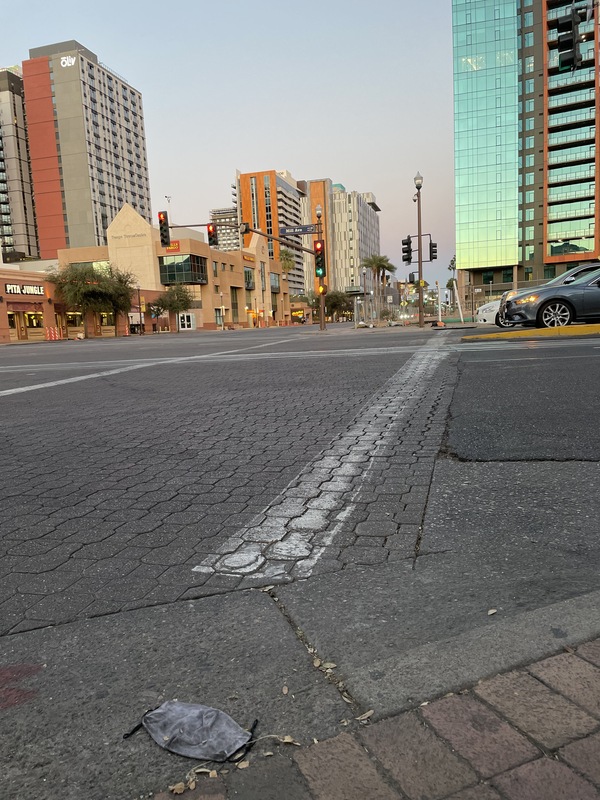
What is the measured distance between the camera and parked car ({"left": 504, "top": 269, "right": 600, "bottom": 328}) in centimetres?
1405

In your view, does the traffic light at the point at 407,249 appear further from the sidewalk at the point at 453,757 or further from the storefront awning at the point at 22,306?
the storefront awning at the point at 22,306

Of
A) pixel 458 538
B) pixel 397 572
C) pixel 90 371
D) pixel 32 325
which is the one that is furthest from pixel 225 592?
pixel 32 325

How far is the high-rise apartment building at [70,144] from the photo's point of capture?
120m

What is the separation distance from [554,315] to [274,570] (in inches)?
558

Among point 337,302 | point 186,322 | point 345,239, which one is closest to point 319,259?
point 186,322

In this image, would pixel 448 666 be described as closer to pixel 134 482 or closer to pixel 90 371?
pixel 134 482

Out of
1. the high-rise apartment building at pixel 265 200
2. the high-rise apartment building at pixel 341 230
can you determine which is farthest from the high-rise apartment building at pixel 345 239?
the high-rise apartment building at pixel 265 200

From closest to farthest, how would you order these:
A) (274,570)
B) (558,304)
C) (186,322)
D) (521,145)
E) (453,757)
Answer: (453,757), (274,570), (558,304), (186,322), (521,145)

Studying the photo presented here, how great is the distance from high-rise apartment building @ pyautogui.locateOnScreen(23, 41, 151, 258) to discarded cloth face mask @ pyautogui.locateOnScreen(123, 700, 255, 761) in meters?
131

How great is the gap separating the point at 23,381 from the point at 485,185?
8586 cm

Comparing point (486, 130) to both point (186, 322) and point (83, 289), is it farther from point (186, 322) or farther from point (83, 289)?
point (83, 289)

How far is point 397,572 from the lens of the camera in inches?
89.0

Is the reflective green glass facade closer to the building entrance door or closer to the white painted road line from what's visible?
the building entrance door

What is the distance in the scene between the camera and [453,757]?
1328 mm
